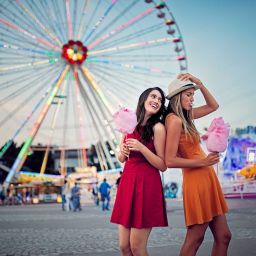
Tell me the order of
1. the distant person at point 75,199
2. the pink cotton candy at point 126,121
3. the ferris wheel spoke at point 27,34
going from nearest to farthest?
the pink cotton candy at point 126,121
the distant person at point 75,199
the ferris wheel spoke at point 27,34

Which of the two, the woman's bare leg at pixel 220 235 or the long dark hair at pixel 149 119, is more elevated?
the long dark hair at pixel 149 119

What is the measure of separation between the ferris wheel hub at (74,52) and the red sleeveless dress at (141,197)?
18.0 m

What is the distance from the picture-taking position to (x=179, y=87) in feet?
10.4

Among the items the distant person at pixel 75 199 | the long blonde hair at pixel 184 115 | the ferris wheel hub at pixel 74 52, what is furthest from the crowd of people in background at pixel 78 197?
the long blonde hair at pixel 184 115

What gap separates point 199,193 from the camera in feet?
9.78

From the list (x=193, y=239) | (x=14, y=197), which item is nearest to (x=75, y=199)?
(x=14, y=197)

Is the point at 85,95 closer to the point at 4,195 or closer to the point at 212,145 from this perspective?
the point at 4,195

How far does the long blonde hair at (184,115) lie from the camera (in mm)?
3054

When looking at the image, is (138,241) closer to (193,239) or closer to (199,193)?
(193,239)

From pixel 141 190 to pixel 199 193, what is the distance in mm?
387

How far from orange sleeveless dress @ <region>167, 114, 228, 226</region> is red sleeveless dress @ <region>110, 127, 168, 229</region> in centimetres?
17

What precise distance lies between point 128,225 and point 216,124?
89 centimetres

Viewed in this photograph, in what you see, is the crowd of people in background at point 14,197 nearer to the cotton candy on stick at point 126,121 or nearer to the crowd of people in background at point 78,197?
the crowd of people in background at point 78,197

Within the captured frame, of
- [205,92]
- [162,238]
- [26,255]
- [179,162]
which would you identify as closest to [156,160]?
[179,162]
